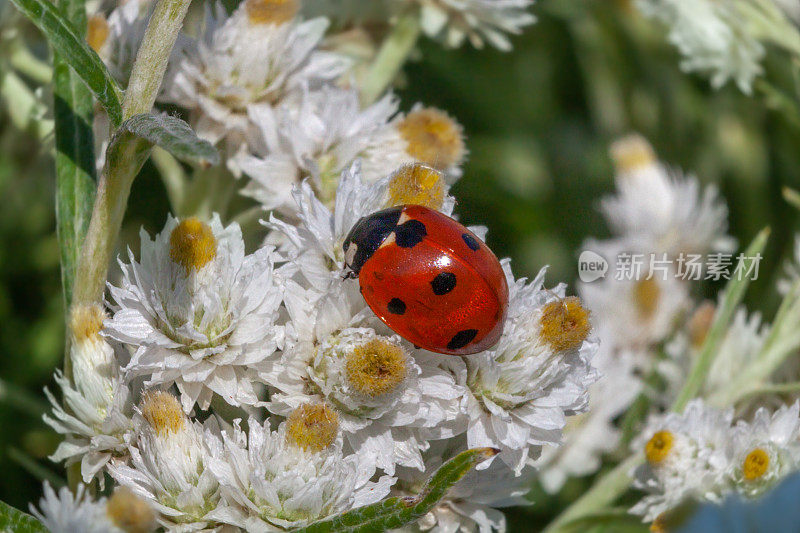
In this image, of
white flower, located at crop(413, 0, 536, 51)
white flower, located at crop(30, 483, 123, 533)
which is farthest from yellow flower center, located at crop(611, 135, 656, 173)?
white flower, located at crop(30, 483, 123, 533)

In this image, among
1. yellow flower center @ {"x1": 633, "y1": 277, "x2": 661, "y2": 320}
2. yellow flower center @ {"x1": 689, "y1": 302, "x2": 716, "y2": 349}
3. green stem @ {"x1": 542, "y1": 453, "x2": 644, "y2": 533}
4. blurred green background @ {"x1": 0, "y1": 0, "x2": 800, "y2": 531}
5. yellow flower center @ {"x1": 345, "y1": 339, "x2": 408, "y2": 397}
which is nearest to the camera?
yellow flower center @ {"x1": 345, "y1": 339, "x2": 408, "y2": 397}

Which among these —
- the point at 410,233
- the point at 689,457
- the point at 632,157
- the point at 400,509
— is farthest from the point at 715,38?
the point at 400,509

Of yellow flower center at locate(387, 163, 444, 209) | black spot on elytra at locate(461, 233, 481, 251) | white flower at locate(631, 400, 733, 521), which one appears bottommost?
white flower at locate(631, 400, 733, 521)

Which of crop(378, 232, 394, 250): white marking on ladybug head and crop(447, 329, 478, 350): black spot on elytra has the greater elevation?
crop(378, 232, 394, 250): white marking on ladybug head

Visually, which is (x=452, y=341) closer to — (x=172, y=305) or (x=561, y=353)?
(x=561, y=353)

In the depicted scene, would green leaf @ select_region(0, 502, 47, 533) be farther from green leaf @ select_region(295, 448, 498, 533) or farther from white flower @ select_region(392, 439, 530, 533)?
white flower @ select_region(392, 439, 530, 533)

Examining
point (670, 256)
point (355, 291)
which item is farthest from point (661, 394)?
point (355, 291)

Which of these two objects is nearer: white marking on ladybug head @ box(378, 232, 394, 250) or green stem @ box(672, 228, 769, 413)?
white marking on ladybug head @ box(378, 232, 394, 250)
